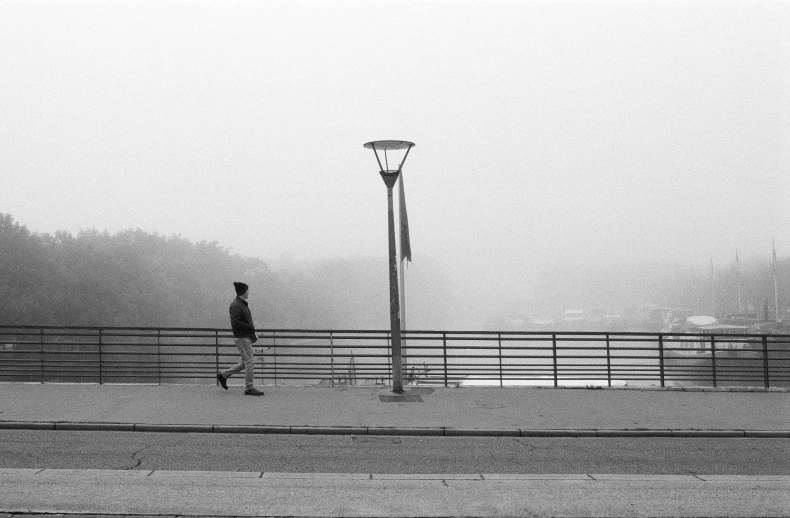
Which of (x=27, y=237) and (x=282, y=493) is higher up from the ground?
(x=27, y=237)

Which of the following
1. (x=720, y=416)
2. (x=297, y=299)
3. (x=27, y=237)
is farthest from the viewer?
(x=297, y=299)

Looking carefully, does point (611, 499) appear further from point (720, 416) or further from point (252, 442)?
point (720, 416)

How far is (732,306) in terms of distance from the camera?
127062 millimetres

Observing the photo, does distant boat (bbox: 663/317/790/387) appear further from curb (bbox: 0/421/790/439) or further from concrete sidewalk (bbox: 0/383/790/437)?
curb (bbox: 0/421/790/439)

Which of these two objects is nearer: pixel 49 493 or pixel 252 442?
pixel 49 493

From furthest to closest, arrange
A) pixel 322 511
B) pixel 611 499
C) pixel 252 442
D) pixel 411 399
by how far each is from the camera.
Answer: pixel 411 399 → pixel 252 442 → pixel 611 499 → pixel 322 511

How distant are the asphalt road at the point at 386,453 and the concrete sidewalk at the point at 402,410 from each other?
11.3 inches

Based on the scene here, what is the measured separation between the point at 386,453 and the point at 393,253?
17.9 feet

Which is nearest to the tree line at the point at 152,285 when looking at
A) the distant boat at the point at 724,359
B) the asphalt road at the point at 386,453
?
the distant boat at the point at 724,359

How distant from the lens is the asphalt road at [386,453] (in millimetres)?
9005

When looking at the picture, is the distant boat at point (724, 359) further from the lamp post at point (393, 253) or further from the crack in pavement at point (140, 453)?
the crack in pavement at point (140, 453)

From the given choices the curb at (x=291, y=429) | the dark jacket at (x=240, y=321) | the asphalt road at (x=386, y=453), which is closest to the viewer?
the asphalt road at (x=386, y=453)

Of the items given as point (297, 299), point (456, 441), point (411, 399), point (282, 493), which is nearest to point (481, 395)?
point (411, 399)

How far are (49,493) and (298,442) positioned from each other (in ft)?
12.5
